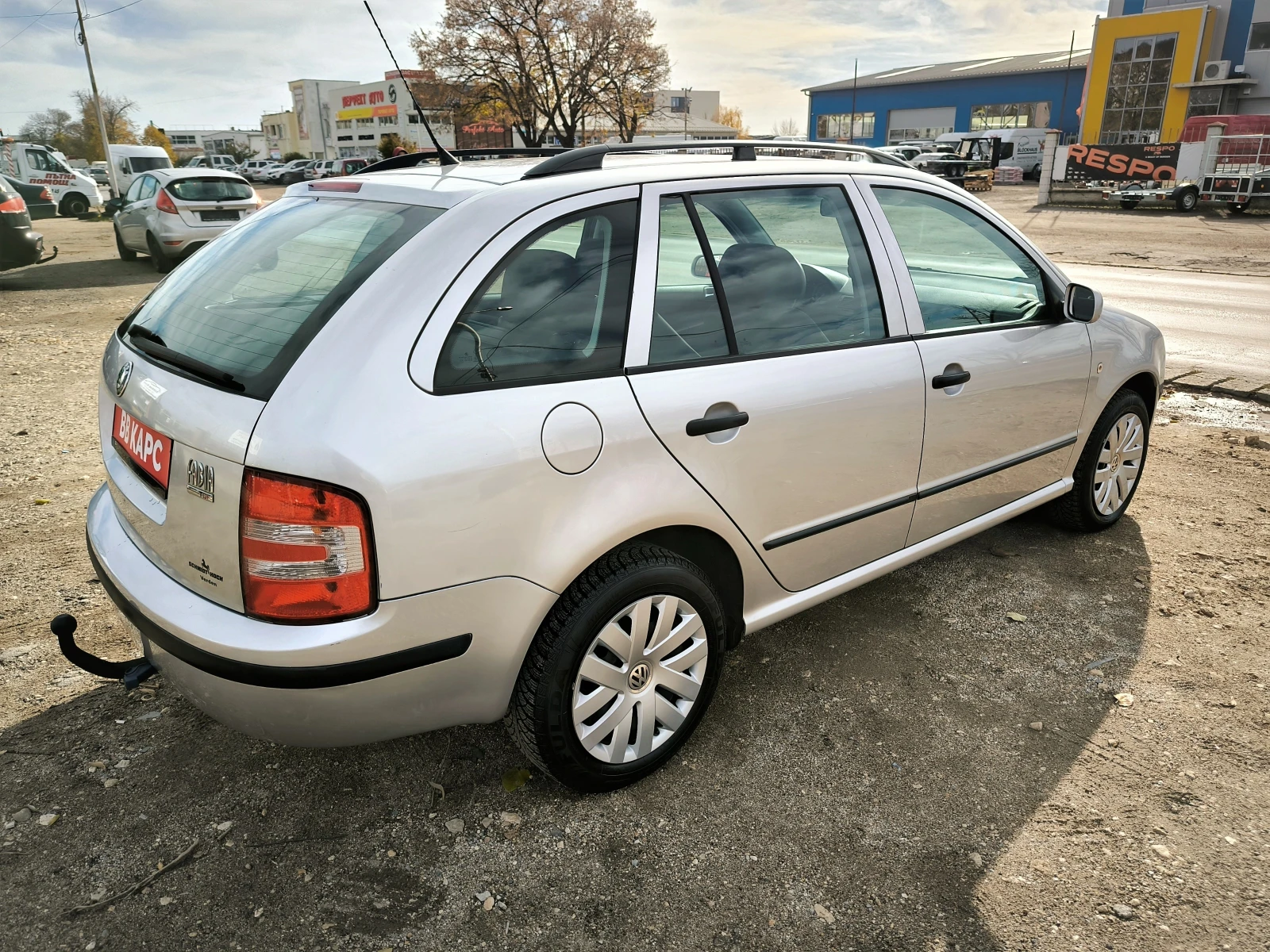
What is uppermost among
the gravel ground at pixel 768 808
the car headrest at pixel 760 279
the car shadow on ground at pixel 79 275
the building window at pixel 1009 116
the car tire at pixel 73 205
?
the building window at pixel 1009 116

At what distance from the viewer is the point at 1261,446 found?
5695mm

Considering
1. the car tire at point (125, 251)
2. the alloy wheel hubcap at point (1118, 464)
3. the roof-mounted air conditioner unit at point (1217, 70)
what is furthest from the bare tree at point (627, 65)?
the alloy wheel hubcap at point (1118, 464)

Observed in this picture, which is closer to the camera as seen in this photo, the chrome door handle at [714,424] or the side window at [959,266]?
the chrome door handle at [714,424]

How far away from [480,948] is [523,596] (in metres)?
0.84

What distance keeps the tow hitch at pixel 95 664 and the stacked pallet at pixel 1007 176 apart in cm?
4435

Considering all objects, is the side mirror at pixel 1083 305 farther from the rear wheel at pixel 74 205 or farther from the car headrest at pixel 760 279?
the rear wheel at pixel 74 205

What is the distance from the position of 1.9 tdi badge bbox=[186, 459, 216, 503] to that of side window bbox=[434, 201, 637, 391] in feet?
1.86

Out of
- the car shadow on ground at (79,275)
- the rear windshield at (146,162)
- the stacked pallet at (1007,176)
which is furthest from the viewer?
the stacked pallet at (1007,176)

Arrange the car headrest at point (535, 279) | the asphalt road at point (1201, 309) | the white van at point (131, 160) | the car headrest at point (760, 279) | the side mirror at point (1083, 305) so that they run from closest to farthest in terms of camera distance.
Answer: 1. the car headrest at point (535, 279)
2. the car headrest at point (760, 279)
3. the side mirror at point (1083, 305)
4. the asphalt road at point (1201, 309)
5. the white van at point (131, 160)

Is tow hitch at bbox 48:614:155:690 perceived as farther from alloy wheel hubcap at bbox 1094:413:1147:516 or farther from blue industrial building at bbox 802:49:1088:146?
blue industrial building at bbox 802:49:1088:146

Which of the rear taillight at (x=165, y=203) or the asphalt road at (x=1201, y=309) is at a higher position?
the rear taillight at (x=165, y=203)

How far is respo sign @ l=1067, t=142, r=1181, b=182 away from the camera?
89.6 ft

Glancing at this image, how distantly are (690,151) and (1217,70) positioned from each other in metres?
43.1

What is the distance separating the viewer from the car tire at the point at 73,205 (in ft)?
96.3
